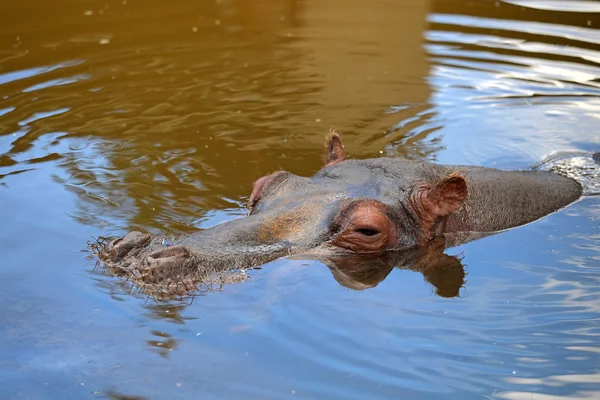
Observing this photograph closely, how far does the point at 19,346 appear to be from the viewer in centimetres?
474

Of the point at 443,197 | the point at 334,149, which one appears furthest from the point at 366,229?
the point at 334,149

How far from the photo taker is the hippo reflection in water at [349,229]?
5141 mm

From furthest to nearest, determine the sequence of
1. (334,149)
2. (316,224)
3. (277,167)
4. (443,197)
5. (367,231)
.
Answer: (277,167), (334,149), (443,197), (367,231), (316,224)

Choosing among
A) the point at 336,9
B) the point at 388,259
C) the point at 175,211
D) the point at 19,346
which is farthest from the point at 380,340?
the point at 336,9

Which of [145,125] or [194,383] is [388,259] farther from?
[145,125]

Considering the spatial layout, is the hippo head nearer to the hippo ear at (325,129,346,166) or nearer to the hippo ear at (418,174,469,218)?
the hippo ear at (418,174,469,218)

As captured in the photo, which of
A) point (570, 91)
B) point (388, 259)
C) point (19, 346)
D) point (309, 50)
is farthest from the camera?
point (309, 50)

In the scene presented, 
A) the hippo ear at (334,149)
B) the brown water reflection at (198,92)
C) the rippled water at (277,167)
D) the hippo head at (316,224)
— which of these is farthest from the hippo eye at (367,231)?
the brown water reflection at (198,92)

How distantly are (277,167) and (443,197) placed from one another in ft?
8.75

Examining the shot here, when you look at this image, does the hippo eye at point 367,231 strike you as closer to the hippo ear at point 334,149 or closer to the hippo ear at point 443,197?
the hippo ear at point 443,197

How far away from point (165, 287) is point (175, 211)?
7.25 ft

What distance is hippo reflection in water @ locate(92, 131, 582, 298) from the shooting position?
5.14m

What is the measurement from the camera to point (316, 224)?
568 centimetres

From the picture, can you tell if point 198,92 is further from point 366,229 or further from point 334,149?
point 366,229
